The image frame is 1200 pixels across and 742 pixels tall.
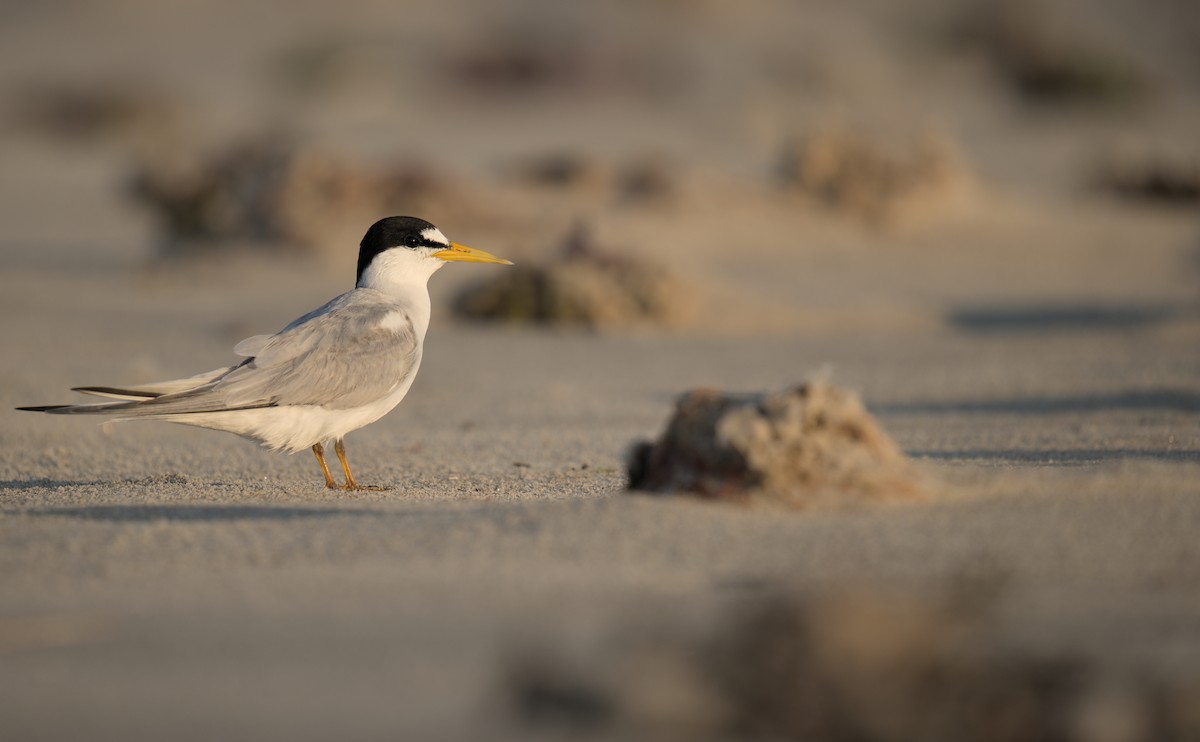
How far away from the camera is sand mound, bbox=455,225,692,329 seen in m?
11.0

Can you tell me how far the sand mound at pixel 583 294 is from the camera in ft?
36.1

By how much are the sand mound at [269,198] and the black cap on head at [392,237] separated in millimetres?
7896

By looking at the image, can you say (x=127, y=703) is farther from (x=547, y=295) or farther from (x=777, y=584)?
(x=547, y=295)

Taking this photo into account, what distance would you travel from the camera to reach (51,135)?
31750 mm

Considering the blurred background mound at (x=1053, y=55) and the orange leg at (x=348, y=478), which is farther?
the blurred background mound at (x=1053, y=55)

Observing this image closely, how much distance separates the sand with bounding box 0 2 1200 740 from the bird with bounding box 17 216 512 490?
0.29 metres

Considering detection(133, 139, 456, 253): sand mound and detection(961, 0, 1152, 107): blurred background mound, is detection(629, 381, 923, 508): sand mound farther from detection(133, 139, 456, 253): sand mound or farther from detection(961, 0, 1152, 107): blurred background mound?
detection(961, 0, 1152, 107): blurred background mound

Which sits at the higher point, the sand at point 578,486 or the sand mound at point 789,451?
the sand mound at point 789,451

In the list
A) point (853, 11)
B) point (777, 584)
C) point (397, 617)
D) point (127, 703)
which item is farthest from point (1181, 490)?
point (853, 11)

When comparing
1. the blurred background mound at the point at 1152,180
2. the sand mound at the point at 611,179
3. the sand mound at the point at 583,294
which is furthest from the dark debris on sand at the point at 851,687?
the blurred background mound at the point at 1152,180

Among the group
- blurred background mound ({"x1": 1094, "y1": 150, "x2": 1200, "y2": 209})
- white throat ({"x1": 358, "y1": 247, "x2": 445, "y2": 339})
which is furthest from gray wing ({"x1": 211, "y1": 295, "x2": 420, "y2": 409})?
blurred background mound ({"x1": 1094, "y1": 150, "x2": 1200, "y2": 209})

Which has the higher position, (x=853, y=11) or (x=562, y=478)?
(x=853, y=11)

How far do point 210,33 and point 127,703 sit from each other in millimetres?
43783

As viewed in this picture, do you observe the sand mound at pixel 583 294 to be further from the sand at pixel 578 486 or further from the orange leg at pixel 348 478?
the orange leg at pixel 348 478
